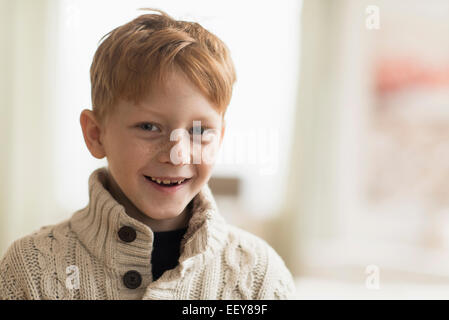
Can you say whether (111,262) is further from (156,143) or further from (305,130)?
(305,130)

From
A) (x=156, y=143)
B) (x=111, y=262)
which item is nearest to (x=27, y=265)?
(x=111, y=262)

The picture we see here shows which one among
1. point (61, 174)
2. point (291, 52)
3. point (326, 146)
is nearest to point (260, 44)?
point (291, 52)

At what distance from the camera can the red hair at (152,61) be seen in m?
0.49

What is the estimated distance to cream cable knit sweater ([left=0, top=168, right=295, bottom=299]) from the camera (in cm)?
53

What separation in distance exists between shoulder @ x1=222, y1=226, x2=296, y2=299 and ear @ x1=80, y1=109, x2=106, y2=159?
7.6 inches

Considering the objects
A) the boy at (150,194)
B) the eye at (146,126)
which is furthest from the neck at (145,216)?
the eye at (146,126)

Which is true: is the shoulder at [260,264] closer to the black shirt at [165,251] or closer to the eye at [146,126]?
the black shirt at [165,251]

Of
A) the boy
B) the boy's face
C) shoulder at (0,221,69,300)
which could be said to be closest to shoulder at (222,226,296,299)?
the boy

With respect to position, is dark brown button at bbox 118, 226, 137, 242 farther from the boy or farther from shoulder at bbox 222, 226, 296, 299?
shoulder at bbox 222, 226, 296, 299

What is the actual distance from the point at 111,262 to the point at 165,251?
66mm

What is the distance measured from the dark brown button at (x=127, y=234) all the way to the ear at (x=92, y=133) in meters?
0.09

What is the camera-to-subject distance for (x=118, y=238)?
535 mm
